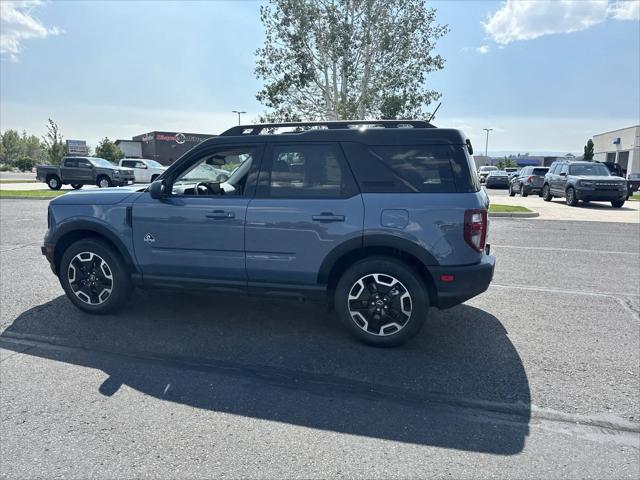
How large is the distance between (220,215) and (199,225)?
10.0 inches

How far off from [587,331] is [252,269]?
3451mm

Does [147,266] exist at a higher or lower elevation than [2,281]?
higher

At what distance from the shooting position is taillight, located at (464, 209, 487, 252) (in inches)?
144

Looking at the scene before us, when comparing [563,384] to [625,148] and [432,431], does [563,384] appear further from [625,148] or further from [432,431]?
[625,148]

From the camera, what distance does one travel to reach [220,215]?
4145 mm

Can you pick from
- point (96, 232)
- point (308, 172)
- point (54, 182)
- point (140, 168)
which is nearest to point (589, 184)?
point (308, 172)

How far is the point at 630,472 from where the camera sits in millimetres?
2395

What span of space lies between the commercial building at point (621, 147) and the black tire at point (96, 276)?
5025cm

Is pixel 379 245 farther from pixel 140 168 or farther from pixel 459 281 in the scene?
pixel 140 168

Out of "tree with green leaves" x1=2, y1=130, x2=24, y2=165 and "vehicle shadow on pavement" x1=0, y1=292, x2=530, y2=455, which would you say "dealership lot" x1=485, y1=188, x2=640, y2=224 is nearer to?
"vehicle shadow on pavement" x1=0, y1=292, x2=530, y2=455

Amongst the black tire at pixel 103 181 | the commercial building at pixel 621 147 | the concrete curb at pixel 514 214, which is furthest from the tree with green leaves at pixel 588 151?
the black tire at pixel 103 181

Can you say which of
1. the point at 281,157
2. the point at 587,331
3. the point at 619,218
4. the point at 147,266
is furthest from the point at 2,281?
the point at 619,218

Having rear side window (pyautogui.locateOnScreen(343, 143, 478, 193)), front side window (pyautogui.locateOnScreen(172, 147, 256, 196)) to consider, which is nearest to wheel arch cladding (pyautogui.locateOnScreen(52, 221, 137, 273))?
front side window (pyautogui.locateOnScreen(172, 147, 256, 196))

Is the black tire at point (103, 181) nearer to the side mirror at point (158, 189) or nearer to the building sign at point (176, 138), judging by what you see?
the side mirror at point (158, 189)
